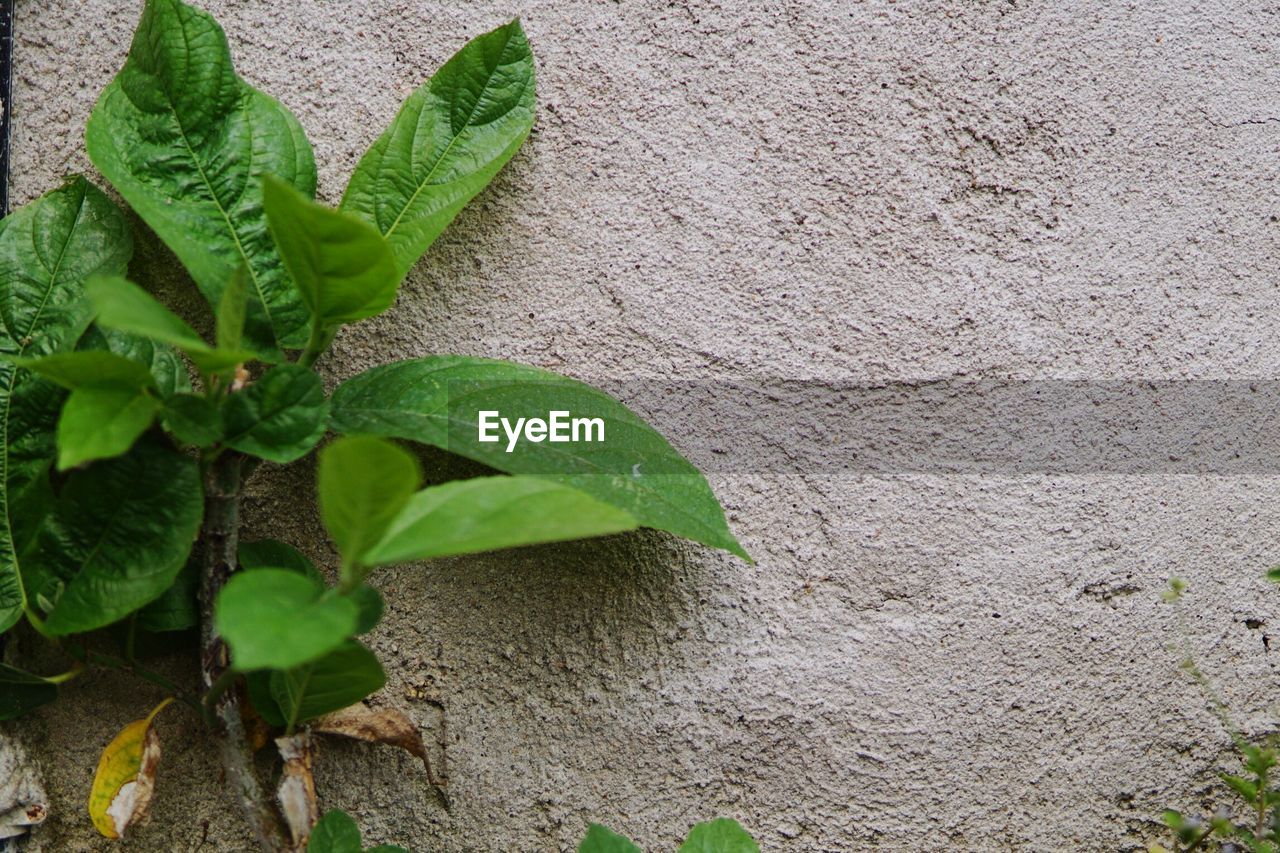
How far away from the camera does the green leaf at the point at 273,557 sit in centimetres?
81

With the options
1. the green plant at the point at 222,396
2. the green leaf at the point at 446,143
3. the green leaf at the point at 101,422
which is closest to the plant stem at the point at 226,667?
the green plant at the point at 222,396

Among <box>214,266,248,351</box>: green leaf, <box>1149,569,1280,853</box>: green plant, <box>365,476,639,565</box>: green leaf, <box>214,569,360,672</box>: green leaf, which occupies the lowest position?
<box>1149,569,1280,853</box>: green plant

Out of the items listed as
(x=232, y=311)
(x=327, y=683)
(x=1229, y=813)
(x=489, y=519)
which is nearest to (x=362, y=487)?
(x=489, y=519)

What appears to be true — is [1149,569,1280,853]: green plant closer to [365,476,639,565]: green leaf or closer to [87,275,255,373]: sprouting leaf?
[365,476,639,565]: green leaf

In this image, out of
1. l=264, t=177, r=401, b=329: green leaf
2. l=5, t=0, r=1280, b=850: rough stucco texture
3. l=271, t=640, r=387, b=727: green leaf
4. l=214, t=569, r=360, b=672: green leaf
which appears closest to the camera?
l=214, t=569, r=360, b=672: green leaf

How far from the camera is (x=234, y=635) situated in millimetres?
471

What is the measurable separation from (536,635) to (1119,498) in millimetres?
572

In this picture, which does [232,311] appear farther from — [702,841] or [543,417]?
[702,841]

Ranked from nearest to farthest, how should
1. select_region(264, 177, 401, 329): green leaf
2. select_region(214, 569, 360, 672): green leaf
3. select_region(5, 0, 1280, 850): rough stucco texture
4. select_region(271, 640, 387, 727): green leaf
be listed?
select_region(214, 569, 360, 672): green leaf < select_region(264, 177, 401, 329): green leaf < select_region(271, 640, 387, 727): green leaf < select_region(5, 0, 1280, 850): rough stucco texture

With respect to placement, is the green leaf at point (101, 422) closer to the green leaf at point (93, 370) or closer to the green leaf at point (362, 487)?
the green leaf at point (93, 370)

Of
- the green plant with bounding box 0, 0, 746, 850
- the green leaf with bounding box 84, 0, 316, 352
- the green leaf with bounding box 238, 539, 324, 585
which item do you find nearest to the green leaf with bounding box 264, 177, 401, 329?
the green plant with bounding box 0, 0, 746, 850

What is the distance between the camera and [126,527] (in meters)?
0.71

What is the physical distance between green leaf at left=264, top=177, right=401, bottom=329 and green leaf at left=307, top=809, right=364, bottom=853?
40 centimetres

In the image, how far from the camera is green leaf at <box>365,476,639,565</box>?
1.68 feet
